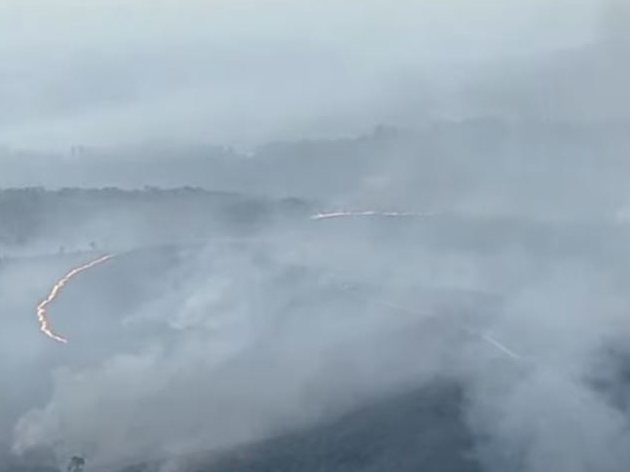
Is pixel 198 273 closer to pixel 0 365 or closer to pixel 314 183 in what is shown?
pixel 0 365

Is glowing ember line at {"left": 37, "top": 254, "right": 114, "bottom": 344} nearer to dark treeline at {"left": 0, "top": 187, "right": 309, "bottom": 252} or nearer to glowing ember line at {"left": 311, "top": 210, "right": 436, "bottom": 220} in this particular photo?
dark treeline at {"left": 0, "top": 187, "right": 309, "bottom": 252}

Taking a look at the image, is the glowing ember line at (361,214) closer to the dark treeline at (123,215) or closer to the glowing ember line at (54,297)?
the dark treeline at (123,215)

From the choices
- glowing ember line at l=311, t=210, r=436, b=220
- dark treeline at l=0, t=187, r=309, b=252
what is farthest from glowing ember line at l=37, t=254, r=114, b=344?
glowing ember line at l=311, t=210, r=436, b=220

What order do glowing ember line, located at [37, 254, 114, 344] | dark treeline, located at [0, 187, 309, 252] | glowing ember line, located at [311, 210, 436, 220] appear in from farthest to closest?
glowing ember line, located at [311, 210, 436, 220] < dark treeline, located at [0, 187, 309, 252] < glowing ember line, located at [37, 254, 114, 344]

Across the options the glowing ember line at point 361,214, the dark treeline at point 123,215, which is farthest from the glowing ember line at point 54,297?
the glowing ember line at point 361,214

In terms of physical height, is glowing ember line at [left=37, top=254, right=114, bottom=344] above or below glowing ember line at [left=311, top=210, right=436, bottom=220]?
below

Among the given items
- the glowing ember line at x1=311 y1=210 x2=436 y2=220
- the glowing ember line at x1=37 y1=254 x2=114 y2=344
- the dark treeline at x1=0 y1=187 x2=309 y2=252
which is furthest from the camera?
the glowing ember line at x1=311 y1=210 x2=436 y2=220

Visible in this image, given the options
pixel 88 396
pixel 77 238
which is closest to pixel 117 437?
pixel 88 396

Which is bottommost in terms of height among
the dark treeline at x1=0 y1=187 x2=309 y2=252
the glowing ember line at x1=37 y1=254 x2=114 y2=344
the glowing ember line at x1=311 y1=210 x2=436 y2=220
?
the glowing ember line at x1=37 y1=254 x2=114 y2=344
